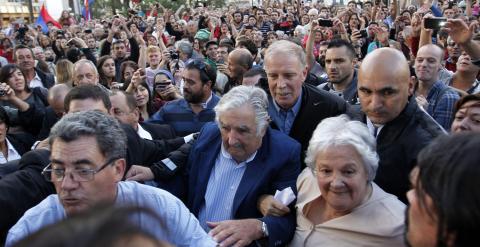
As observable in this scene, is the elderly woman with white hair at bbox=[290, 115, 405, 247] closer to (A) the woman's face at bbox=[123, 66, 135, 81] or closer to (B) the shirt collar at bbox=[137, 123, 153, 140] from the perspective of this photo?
(B) the shirt collar at bbox=[137, 123, 153, 140]

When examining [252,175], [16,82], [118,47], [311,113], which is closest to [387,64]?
[311,113]

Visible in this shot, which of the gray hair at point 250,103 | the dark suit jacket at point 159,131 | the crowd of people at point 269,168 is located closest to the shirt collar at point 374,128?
the crowd of people at point 269,168

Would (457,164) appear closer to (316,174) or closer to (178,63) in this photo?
(316,174)

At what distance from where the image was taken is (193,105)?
448 centimetres

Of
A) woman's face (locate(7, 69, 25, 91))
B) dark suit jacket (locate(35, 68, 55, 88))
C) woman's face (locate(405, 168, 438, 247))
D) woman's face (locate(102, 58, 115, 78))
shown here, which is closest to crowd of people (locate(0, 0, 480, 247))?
woman's face (locate(405, 168, 438, 247))

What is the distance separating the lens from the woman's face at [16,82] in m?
5.32

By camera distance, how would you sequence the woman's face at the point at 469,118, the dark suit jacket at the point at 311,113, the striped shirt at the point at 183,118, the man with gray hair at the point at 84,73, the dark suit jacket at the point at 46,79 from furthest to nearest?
the dark suit jacket at the point at 46,79 → the man with gray hair at the point at 84,73 → the striped shirt at the point at 183,118 → the dark suit jacket at the point at 311,113 → the woman's face at the point at 469,118

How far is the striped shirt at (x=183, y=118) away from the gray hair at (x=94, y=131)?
84.8 inches

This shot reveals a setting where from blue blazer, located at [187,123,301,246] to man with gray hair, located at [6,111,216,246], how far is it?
1.49 ft

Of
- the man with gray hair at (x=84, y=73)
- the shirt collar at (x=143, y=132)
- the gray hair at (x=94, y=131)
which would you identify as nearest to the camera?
the gray hair at (x=94, y=131)

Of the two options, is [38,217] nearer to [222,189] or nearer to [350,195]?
[222,189]

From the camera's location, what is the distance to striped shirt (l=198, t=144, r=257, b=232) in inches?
98.9

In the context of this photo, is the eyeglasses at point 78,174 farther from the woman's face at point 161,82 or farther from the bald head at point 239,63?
the bald head at point 239,63

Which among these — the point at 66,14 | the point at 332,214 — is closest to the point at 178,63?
the point at 332,214
